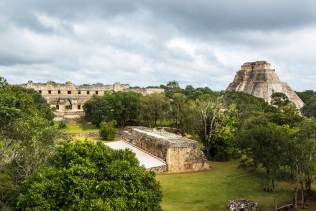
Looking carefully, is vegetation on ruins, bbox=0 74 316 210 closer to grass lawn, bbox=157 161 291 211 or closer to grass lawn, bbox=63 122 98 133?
grass lawn, bbox=157 161 291 211

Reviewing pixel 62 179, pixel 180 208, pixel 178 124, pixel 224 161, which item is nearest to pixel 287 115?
pixel 224 161

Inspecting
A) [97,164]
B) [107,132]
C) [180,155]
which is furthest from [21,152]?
[107,132]

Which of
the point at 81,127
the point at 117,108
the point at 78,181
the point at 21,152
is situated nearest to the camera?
the point at 78,181

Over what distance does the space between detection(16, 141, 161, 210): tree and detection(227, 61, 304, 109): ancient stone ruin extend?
1750 inches

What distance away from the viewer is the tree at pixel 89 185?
10773 mm

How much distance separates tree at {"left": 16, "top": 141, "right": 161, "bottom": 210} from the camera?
35.3 feet

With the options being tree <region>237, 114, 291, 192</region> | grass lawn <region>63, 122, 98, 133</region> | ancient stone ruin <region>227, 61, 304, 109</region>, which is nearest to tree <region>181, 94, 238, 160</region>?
tree <region>237, 114, 291, 192</region>

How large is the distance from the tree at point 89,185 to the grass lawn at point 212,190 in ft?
16.8

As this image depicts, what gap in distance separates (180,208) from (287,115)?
47.1 feet

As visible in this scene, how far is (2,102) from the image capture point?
2308 centimetres

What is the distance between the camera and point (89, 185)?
1107 centimetres

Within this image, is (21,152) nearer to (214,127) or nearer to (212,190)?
(212,190)

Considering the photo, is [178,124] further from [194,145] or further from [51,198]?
[51,198]

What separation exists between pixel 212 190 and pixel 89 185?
10.4 m
